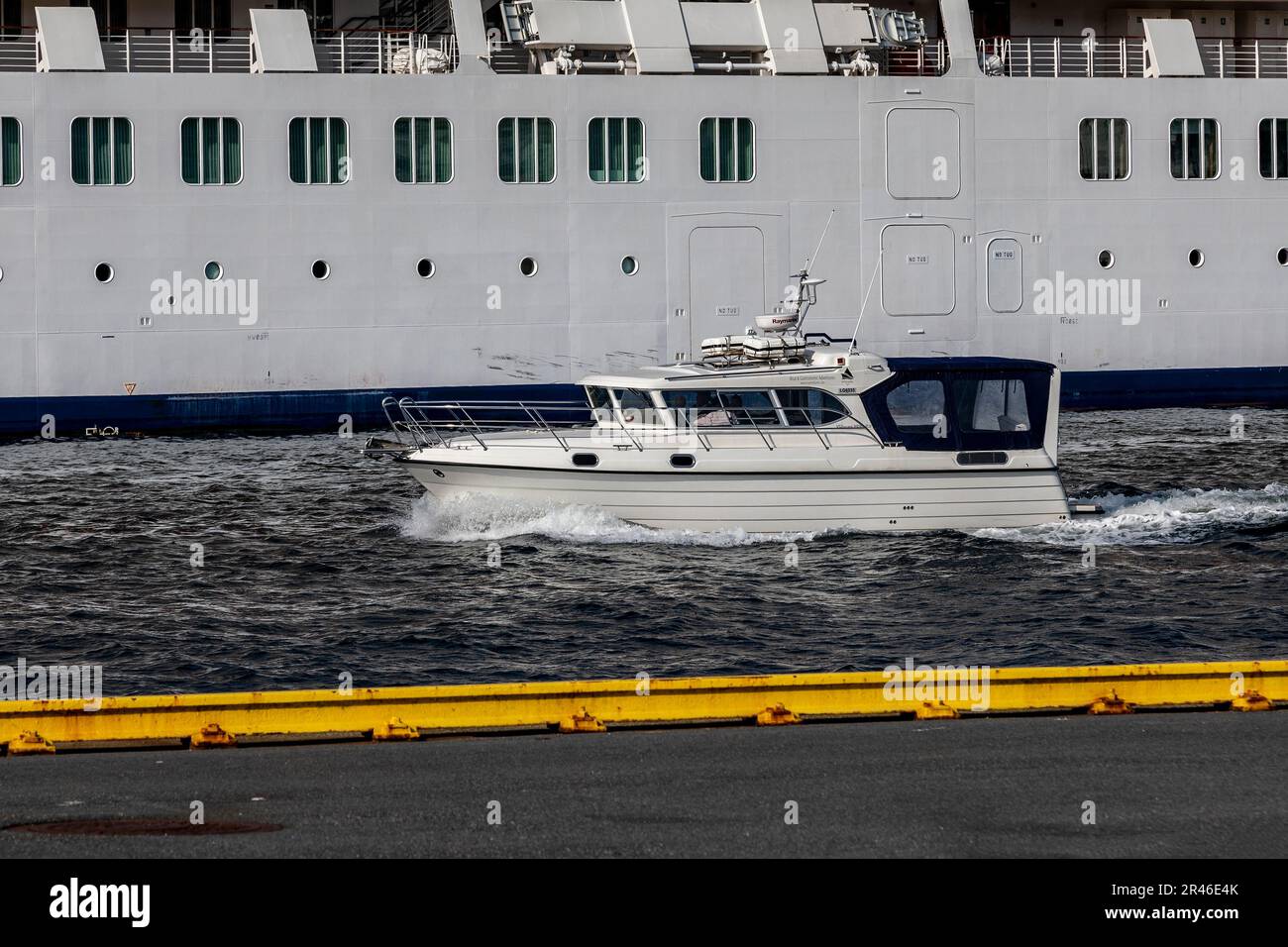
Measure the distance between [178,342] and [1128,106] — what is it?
64.4 ft

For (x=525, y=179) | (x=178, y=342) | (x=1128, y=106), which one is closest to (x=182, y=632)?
(x=178, y=342)

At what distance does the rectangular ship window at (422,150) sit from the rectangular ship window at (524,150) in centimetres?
100

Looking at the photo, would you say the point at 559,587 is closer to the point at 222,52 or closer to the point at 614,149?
the point at 614,149

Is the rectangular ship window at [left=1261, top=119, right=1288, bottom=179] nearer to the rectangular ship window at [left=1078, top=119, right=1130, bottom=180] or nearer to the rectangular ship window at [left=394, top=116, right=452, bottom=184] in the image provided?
the rectangular ship window at [left=1078, top=119, right=1130, bottom=180]

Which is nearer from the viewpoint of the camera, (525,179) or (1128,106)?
(525,179)

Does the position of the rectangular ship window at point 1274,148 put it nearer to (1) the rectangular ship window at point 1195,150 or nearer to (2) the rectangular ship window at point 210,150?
(1) the rectangular ship window at point 1195,150

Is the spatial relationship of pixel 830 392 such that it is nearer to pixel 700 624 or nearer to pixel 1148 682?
pixel 700 624

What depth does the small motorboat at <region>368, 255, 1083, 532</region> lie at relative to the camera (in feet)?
70.5

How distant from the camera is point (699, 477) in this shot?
70.5ft

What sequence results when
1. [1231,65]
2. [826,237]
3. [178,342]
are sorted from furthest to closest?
[1231,65]
[826,237]
[178,342]

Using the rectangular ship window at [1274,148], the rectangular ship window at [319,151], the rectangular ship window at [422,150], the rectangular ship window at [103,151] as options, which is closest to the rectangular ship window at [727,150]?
the rectangular ship window at [422,150]

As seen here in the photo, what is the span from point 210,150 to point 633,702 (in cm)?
2348

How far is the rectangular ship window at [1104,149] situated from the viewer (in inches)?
1439
